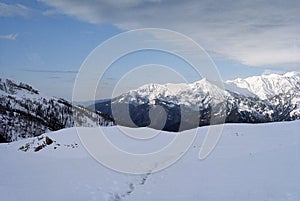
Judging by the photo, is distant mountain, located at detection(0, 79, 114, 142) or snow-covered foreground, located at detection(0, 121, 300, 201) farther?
distant mountain, located at detection(0, 79, 114, 142)

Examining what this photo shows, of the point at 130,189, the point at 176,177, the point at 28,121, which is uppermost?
the point at 28,121

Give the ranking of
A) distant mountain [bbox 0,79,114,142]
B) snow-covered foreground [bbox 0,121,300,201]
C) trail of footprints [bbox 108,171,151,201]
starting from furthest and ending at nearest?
distant mountain [bbox 0,79,114,142] < trail of footprints [bbox 108,171,151,201] < snow-covered foreground [bbox 0,121,300,201]

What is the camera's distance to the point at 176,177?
572 inches

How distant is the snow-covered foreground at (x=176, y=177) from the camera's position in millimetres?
11367

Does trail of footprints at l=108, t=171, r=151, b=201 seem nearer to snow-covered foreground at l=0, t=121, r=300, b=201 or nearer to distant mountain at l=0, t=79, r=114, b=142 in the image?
snow-covered foreground at l=0, t=121, r=300, b=201

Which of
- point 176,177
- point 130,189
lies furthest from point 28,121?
point 130,189

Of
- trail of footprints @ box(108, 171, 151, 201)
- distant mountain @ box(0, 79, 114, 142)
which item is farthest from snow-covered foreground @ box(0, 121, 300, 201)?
distant mountain @ box(0, 79, 114, 142)

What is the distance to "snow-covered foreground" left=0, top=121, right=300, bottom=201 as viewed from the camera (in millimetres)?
11367

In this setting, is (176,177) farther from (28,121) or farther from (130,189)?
(28,121)

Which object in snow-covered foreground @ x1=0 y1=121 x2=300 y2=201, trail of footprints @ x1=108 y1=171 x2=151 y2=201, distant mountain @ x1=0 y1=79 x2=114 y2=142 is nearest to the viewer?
snow-covered foreground @ x1=0 y1=121 x2=300 y2=201

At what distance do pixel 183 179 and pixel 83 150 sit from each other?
491 inches

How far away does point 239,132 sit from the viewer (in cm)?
2780

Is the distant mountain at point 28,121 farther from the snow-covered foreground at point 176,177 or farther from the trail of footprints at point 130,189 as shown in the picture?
the trail of footprints at point 130,189

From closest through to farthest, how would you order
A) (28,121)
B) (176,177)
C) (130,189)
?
(130,189) → (176,177) → (28,121)
